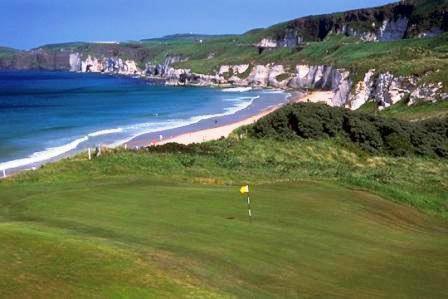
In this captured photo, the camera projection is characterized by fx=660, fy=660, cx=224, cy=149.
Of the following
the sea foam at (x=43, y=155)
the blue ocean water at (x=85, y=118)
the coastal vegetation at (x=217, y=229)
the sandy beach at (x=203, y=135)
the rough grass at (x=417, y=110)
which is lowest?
the blue ocean water at (x=85, y=118)

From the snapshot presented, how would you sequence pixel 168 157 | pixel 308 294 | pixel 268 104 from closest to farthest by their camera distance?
pixel 308 294, pixel 168 157, pixel 268 104

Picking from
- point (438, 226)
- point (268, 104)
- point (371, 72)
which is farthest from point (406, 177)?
point (268, 104)

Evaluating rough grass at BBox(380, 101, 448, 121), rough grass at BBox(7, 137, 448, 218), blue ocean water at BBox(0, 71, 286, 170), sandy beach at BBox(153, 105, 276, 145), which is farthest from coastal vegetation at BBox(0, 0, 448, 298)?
rough grass at BBox(380, 101, 448, 121)

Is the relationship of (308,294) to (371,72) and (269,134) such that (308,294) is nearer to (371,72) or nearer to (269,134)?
(269,134)

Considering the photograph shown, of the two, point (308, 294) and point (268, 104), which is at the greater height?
point (308, 294)

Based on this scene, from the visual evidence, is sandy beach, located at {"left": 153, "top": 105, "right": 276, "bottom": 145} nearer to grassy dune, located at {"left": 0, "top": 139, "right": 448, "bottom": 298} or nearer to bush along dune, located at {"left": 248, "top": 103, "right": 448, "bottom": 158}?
bush along dune, located at {"left": 248, "top": 103, "right": 448, "bottom": 158}

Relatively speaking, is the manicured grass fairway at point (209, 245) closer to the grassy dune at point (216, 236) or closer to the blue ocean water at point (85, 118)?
the grassy dune at point (216, 236)

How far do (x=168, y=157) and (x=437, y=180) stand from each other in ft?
55.6

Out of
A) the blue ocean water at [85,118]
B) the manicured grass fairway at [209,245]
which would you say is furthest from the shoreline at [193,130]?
the manicured grass fairway at [209,245]

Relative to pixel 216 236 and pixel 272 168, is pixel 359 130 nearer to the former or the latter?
pixel 272 168

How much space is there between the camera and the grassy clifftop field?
1438cm

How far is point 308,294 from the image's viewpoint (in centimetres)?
1525

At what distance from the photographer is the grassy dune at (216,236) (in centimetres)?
1434

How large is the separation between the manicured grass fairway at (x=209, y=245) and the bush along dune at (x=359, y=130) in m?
26.7
